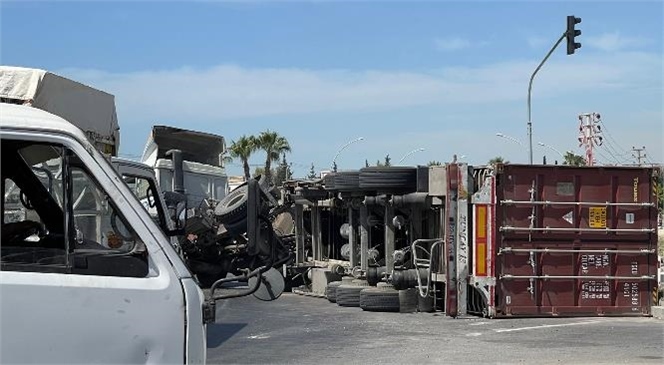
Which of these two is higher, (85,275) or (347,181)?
(347,181)

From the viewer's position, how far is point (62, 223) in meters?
3.61

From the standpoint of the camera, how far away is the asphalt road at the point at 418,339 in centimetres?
901

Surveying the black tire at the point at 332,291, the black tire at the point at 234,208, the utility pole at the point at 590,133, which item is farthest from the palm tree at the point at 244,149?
the black tire at the point at 234,208

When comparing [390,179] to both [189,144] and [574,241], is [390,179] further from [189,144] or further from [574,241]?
[189,144]

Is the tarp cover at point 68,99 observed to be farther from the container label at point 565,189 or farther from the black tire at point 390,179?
the container label at point 565,189

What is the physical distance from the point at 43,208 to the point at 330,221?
43.2 ft

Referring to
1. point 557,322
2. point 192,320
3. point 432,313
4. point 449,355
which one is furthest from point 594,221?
point 192,320

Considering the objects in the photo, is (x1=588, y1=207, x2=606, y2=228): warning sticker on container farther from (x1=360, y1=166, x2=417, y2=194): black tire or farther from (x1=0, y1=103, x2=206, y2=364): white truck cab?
(x1=0, y1=103, x2=206, y2=364): white truck cab

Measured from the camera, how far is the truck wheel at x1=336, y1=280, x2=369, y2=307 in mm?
13789

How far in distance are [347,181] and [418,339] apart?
14.9ft

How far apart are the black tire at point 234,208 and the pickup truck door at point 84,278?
89 cm

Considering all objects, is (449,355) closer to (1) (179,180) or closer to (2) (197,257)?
(1) (179,180)

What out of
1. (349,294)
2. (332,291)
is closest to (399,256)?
(349,294)

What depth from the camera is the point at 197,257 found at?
5.42m
